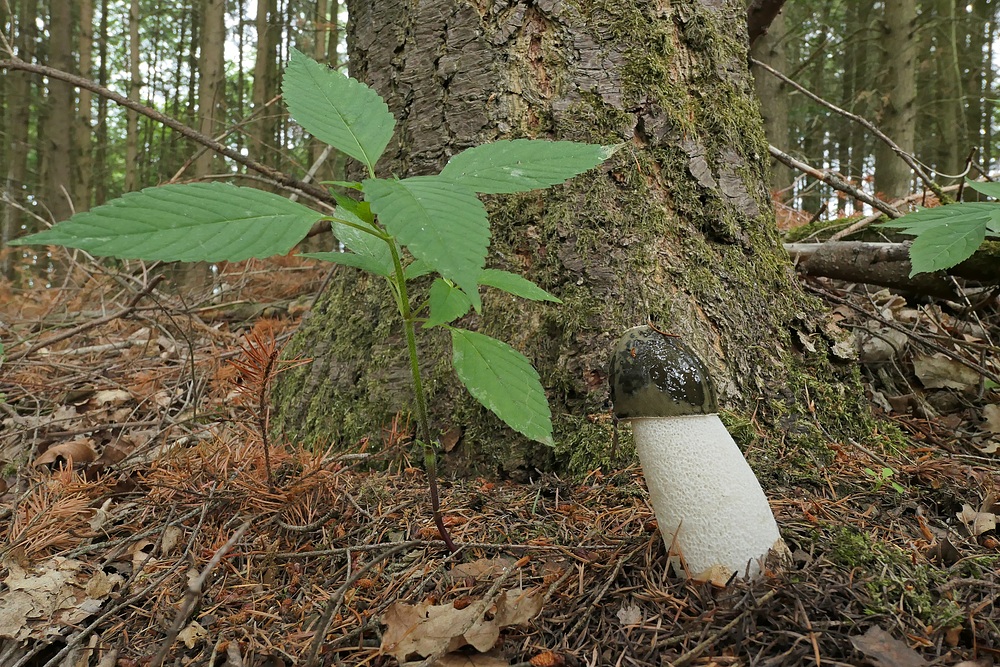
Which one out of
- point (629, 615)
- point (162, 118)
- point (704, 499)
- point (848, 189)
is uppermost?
point (162, 118)

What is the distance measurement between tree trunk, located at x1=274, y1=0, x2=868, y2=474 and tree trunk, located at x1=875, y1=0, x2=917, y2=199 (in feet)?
25.6

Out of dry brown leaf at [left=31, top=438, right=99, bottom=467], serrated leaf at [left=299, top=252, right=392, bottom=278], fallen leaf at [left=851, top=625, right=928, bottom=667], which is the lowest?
fallen leaf at [left=851, top=625, right=928, bottom=667]

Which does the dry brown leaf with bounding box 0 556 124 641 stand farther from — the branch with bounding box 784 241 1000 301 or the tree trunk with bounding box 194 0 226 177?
the tree trunk with bounding box 194 0 226 177

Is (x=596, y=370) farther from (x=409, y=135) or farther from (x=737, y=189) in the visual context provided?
(x=409, y=135)

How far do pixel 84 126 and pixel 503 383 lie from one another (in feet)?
41.6

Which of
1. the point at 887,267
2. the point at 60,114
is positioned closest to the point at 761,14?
the point at 887,267

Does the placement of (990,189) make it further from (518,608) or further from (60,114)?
(60,114)

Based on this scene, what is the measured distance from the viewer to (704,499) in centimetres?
167

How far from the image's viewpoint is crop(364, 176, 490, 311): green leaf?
1.06 meters

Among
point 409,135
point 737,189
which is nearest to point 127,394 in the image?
point 409,135

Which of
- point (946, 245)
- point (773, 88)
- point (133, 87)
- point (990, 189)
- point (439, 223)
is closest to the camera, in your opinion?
point (439, 223)

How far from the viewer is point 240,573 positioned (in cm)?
188

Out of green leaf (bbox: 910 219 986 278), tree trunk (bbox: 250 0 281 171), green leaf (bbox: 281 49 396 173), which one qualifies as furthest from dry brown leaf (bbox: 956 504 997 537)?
tree trunk (bbox: 250 0 281 171)

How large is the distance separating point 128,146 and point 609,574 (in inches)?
508
